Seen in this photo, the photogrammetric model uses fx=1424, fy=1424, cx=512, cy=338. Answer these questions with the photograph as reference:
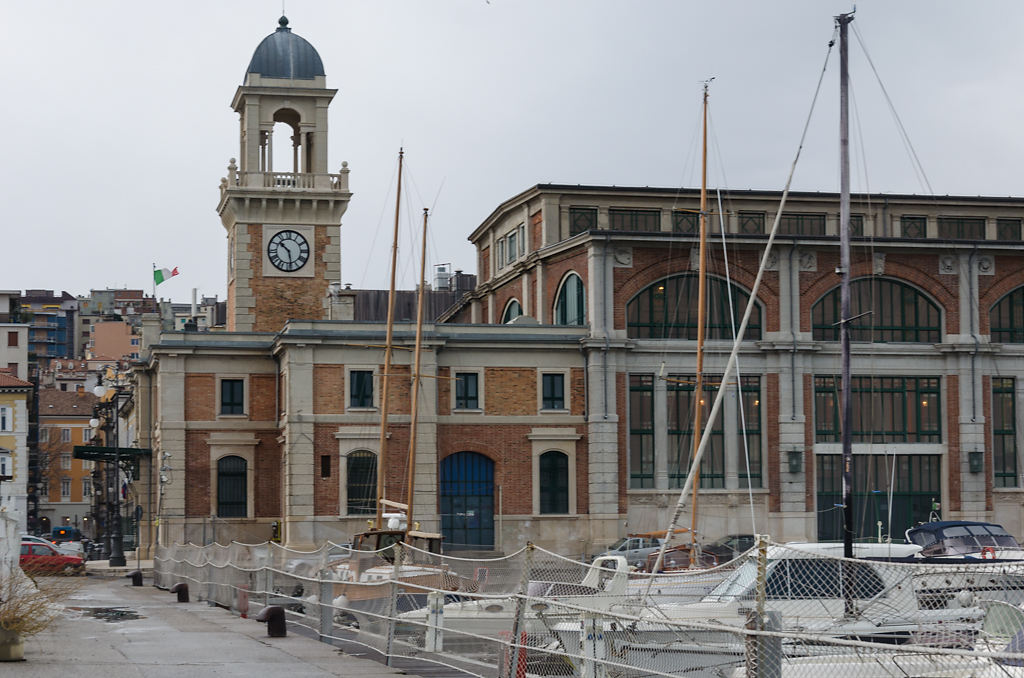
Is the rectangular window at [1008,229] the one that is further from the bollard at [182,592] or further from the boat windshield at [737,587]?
the boat windshield at [737,587]

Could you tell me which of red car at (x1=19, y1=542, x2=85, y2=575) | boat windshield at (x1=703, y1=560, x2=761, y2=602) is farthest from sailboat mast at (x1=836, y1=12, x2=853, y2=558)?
red car at (x1=19, y1=542, x2=85, y2=575)

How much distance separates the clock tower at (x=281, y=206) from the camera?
66.3 m

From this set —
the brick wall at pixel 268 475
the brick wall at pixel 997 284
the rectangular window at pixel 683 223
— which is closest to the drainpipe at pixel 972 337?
the brick wall at pixel 997 284

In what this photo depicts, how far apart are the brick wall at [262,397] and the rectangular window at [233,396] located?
1.14ft

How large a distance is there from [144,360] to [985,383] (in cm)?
4007

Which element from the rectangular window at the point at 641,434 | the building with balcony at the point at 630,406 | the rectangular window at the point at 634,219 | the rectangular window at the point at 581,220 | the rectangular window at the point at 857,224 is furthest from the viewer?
the rectangular window at the point at 857,224

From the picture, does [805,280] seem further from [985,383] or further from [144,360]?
[144,360]

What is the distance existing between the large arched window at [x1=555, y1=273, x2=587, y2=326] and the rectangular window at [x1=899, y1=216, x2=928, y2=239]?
61.6 ft

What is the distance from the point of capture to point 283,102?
68.0 metres

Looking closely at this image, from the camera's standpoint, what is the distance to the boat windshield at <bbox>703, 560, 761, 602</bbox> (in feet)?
72.9

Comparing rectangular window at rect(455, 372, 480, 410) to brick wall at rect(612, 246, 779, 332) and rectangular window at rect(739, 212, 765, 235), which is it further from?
rectangular window at rect(739, 212, 765, 235)

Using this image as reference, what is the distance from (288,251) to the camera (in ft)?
220

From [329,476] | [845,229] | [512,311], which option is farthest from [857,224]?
[845,229]

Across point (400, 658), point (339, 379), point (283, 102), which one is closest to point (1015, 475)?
point (339, 379)
